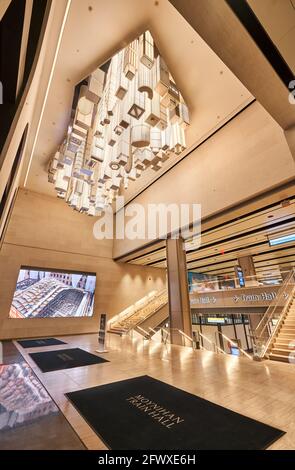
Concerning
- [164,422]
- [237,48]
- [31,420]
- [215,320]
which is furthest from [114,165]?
[215,320]

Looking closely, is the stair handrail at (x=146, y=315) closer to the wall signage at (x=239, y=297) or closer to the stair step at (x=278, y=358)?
the wall signage at (x=239, y=297)

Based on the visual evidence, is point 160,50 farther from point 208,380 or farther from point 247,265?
point 247,265

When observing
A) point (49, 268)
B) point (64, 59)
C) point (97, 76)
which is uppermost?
point (64, 59)

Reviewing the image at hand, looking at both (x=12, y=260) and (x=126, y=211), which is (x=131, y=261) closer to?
(x=126, y=211)

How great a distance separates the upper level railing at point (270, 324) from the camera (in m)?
5.98

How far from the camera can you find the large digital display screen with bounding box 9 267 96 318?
433 inches

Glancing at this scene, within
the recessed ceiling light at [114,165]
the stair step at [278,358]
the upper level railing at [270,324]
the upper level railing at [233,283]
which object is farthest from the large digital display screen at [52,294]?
the stair step at [278,358]

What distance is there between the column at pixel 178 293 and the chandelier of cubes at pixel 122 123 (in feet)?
13.1

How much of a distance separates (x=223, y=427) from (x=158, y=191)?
33.0ft

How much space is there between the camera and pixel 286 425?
257 cm

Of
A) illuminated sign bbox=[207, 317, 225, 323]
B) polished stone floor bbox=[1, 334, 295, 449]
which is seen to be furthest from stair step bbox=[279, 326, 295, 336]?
illuminated sign bbox=[207, 317, 225, 323]

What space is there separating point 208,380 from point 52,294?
10047 mm

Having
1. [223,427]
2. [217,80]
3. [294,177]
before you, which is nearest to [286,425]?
[223,427]
